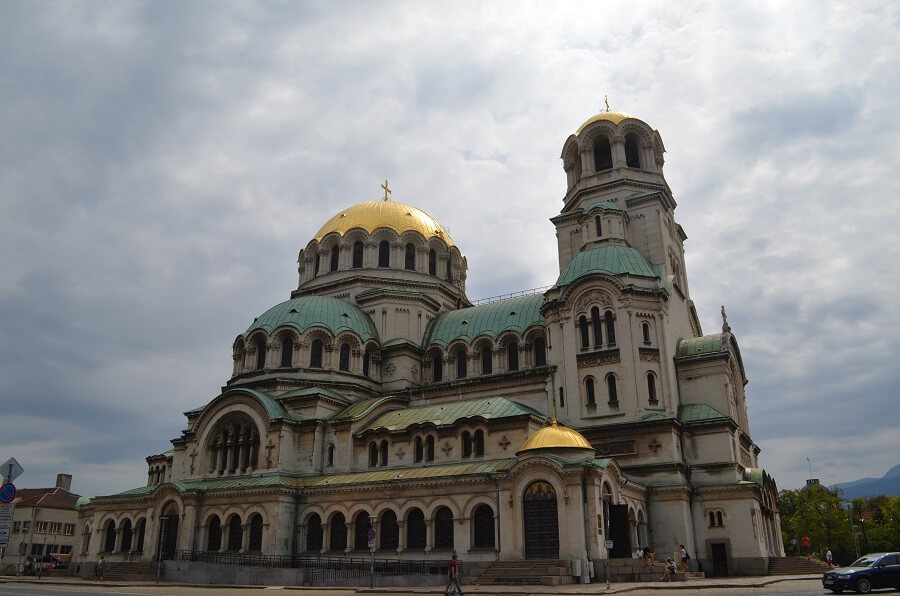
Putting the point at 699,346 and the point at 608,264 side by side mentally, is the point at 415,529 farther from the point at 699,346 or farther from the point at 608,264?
the point at 699,346

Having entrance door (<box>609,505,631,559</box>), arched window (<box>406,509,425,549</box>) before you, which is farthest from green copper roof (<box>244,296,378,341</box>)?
entrance door (<box>609,505,631,559</box>)

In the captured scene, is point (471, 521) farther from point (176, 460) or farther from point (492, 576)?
point (176, 460)

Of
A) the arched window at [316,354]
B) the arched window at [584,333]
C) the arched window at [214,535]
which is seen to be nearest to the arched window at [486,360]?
the arched window at [584,333]

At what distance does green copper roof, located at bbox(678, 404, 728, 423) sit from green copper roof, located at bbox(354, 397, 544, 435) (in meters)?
7.66

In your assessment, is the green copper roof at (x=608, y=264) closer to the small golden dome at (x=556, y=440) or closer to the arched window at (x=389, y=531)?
the small golden dome at (x=556, y=440)

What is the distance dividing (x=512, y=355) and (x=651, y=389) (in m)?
9.50

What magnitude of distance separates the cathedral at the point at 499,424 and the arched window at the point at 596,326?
8 cm

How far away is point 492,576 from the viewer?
96.0 ft

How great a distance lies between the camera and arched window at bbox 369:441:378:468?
40.0 metres

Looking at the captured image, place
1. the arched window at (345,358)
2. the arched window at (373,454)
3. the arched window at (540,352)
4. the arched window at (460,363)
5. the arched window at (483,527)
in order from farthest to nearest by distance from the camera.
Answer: the arched window at (345,358) < the arched window at (460,363) < the arched window at (540,352) < the arched window at (373,454) < the arched window at (483,527)

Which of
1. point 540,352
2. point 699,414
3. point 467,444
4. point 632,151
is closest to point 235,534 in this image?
point 467,444

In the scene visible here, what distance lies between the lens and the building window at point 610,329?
38844mm

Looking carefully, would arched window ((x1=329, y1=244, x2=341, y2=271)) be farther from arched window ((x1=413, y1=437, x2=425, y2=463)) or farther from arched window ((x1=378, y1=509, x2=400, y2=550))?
arched window ((x1=378, y1=509, x2=400, y2=550))

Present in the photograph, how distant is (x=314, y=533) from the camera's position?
38.0 m
